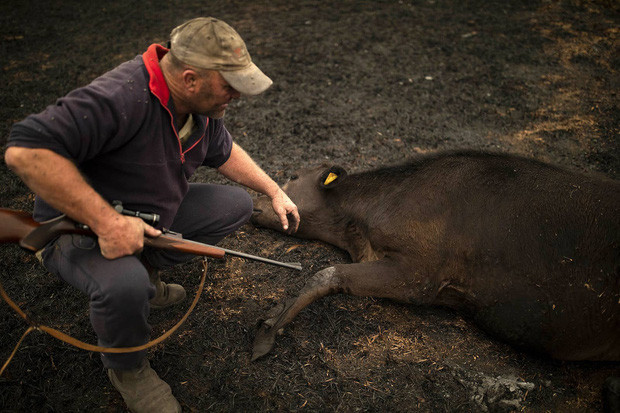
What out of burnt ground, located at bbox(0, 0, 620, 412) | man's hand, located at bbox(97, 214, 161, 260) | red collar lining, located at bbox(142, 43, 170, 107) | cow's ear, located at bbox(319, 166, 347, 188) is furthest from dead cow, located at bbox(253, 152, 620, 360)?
red collar lining, located at bbox(142, 43, 170, 107)

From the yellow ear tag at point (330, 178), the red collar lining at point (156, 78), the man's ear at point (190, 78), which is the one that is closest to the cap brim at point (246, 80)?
the man's ear at point (190, 78)

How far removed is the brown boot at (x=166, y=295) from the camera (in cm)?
322

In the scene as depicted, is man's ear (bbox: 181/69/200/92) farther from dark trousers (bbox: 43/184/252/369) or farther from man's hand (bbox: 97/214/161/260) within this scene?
dark trousers (bbox: 43/184/252/369)

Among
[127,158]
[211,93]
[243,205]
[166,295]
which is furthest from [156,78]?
[166,295]

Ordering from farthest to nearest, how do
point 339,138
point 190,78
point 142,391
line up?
point 339,138
point 142,391
point 190,78

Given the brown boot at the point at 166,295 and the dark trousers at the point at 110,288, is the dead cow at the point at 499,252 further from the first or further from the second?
the dark trousers at the point at 110,288

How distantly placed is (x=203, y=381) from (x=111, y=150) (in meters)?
1.55

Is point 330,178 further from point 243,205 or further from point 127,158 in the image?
point 127,158

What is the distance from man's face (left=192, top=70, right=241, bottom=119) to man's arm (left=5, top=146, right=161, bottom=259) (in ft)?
2.31

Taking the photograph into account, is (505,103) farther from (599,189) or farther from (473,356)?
(473,356)

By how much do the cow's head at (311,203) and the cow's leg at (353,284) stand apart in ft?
2.20

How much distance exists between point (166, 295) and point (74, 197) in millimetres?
1405

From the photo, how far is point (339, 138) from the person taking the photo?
17.9 feet

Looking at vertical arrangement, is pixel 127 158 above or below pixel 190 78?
below
